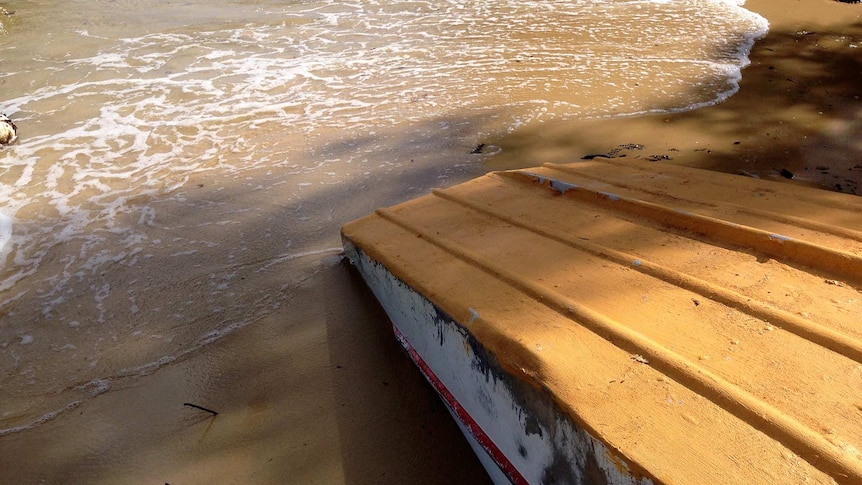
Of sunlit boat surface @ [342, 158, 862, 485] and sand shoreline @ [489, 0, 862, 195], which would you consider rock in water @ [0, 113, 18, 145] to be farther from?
sand shoreline @ [489, 0, 862, 195]

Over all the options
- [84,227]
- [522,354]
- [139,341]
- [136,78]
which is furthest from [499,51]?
[522,354]

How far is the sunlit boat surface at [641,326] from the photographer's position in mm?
1149

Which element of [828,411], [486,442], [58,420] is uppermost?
[828,411]

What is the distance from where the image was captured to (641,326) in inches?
59.1

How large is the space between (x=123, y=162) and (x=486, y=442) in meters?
4.15

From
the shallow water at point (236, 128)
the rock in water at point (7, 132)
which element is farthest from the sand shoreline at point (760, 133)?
the rock in water at point (7, 132)

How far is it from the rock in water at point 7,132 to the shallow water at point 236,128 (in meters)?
0.10

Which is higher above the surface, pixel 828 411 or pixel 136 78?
pixel 828 411

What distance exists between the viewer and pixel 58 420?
218cm

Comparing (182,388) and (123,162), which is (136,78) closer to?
(123,162)

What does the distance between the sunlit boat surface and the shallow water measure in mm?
1148

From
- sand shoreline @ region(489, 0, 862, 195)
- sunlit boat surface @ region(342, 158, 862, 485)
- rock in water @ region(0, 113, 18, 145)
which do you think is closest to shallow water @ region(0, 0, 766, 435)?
rock in water @ region(0, 113, 18, 145)

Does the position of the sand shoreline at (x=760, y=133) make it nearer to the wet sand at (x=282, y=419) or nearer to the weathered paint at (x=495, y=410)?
the wet sand at (x=282, y=419)

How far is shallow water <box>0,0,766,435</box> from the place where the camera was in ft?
9.11
